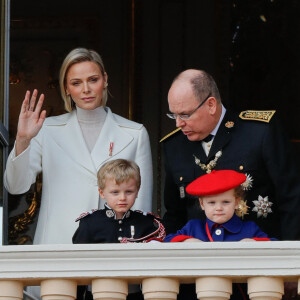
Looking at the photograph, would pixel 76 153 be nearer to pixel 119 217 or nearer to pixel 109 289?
pixel 119 217

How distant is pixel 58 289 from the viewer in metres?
5.88

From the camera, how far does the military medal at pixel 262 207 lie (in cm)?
663

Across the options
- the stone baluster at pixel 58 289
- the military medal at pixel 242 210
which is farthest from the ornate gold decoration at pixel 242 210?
the stone baluster at pixel 58 289

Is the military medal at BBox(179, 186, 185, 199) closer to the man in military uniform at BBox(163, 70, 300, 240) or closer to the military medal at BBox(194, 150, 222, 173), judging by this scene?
the man in military uniform at BBox(163, 70, 300, 240)

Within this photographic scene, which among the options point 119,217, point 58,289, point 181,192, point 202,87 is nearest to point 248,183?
point 181,192

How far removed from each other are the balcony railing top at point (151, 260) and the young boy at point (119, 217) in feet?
2.00

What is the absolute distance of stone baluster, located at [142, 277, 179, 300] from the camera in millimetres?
5828

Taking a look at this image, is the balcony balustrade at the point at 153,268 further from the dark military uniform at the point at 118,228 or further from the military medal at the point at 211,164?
the military medal at the point at 211,164

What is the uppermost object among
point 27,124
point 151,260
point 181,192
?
point 27,124

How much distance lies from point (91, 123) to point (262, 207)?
105cm

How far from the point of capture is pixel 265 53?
9.53m

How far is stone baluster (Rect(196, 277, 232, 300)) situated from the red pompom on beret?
509mm

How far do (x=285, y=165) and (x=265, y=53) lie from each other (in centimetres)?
300

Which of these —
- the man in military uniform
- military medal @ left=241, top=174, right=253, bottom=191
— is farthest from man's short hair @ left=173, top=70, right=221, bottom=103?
military medal @ left=241, top=174, right=253, bottom=191
